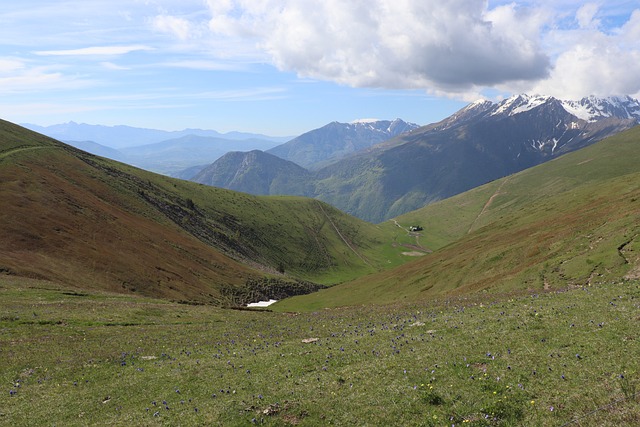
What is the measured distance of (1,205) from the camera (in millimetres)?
75500

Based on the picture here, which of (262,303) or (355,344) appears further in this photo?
(262,303)

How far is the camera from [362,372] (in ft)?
61.5

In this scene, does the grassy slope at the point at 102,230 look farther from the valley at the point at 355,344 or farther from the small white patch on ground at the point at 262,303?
the small white patch on ground at the point at 262,303

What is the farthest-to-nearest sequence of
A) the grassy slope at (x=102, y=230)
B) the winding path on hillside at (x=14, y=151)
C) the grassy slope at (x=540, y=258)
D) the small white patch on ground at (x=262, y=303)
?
the winding path on hillside at (x=14, y=151), the small white patch on ground at (x=262, y=303), the grassy slope at (x=102, y=230), the grassy slope at (x=540, y=258)

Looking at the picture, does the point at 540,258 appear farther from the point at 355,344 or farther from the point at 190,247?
the point at 190,247

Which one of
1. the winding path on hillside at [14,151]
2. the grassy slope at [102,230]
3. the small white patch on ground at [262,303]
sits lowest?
the small white patch on ground at [262,303]

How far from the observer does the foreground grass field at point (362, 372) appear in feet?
45.9

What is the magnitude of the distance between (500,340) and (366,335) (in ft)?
29.2

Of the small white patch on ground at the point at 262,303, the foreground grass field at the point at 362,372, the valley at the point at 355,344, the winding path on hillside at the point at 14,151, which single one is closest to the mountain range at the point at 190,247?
the winding path on hillside at the point at 14,151

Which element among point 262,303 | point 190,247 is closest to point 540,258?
point 262,303

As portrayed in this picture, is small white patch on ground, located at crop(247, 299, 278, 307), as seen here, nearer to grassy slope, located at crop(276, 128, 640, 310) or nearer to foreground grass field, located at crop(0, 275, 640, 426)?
grassy slope, located at crop(276, 128, 640, 310)

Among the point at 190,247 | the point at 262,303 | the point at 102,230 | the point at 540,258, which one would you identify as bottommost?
the point at 262,303

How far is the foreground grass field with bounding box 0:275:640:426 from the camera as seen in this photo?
45.9 feet

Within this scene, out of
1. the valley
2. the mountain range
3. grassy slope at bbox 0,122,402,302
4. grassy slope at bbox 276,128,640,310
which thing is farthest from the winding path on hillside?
grassy slope at bbox 276,128,640,310
